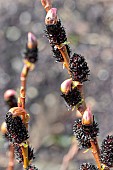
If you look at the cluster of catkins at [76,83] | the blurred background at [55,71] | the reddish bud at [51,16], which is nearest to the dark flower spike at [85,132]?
the cluster of catkins at [76,83]

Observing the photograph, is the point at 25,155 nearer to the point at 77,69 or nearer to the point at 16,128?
the point at 16,128

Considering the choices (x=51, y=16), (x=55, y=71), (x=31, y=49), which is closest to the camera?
(x=51, y=16)

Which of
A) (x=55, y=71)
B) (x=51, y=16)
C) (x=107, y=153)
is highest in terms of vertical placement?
(x=55, y=71)

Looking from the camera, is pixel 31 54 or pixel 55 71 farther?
pixel 55 71

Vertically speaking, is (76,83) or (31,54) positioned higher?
(31,54)

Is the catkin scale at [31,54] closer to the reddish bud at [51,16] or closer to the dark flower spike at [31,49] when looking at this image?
the dark flower spike at [31,49]

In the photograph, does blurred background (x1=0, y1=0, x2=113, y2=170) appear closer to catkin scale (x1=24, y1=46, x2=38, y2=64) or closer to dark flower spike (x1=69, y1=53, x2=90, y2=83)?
catkin scale (x1=24, y1=46, x2=38, y2=64)

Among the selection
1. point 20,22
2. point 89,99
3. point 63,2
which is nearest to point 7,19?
point 20,22

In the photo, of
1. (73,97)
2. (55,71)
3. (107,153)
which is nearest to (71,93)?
(73,97)
